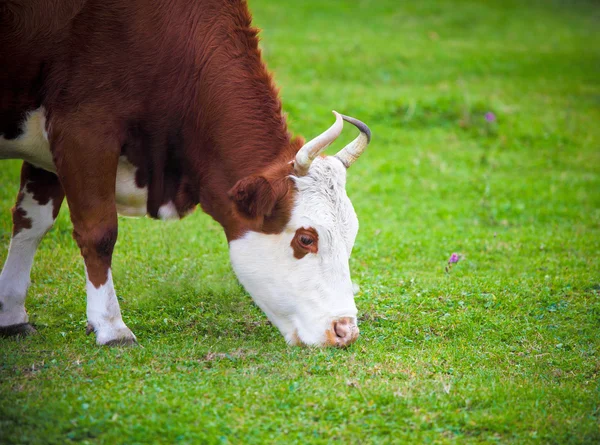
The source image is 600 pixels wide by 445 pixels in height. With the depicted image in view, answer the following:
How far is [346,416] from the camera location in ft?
15.1

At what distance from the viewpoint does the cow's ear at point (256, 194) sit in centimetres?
550

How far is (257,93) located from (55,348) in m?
2.51

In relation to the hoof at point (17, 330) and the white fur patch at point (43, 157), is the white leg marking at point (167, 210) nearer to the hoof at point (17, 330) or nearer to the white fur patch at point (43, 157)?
the white fur patch at point (43, 157)

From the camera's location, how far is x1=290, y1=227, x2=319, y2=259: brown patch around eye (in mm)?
5523

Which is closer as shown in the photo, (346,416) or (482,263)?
(346,416)

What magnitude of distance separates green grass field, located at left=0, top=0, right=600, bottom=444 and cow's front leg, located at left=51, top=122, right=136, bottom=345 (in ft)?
0.81

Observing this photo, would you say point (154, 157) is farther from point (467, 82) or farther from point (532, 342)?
point (467, 82)

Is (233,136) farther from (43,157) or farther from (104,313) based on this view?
(104,313)

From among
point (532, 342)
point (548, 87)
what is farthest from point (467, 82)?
point (532, 342)

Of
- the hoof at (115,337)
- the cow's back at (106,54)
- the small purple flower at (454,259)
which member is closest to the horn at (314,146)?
the cow's back at (106,54)

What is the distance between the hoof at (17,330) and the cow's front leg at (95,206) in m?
0.67

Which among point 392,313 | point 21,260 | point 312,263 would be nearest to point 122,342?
point 21,260

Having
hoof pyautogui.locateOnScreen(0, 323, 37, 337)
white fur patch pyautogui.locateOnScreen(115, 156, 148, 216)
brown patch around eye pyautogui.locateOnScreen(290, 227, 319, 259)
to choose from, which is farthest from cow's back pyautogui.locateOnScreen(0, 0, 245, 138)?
hoof pyautogui.locateOnScreen(0, 323, 37, 337)

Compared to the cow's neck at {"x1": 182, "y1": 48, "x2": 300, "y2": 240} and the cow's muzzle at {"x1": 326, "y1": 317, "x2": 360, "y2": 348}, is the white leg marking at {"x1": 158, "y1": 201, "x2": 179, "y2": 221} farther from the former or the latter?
the cow's muzzle at {"x1": 326, "y1": 317, "x2": 360, "y2": 348}
